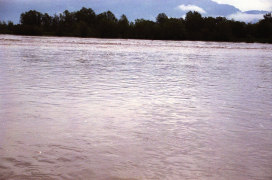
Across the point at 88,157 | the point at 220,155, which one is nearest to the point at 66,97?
the point at 88,157

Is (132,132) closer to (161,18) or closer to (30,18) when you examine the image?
(161,18)

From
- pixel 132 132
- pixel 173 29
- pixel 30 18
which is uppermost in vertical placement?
pixel 30 18

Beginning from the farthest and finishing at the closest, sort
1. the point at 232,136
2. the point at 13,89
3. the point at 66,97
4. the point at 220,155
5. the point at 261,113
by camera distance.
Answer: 1. the point at 13,89
2. the point at 66,97
3. the point at 261,113
4. the point at 232,136
5. the point at 220,155

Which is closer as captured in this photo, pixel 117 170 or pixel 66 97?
pixel 117 170

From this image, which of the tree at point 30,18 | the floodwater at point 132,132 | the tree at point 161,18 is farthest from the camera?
the tree at point 30,18

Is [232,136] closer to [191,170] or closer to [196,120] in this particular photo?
[196,120]

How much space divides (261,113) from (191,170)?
3.79 meters

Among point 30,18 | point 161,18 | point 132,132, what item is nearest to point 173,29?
point 161,18

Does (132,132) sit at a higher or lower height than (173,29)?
lower

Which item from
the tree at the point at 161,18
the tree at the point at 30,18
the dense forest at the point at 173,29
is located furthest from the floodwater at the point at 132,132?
the tree at the point at 30,18

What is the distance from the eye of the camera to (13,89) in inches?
363

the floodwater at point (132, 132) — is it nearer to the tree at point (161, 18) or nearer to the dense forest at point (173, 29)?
the dense forest at point (173, 29)

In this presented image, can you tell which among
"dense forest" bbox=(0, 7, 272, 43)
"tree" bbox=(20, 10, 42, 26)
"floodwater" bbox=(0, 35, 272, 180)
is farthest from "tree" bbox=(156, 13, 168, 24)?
"floodwater" bbox=(0, 35, 272, 180)

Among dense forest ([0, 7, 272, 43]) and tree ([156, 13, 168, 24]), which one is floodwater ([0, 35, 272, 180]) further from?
tree ([156, 13, 168, 24])
